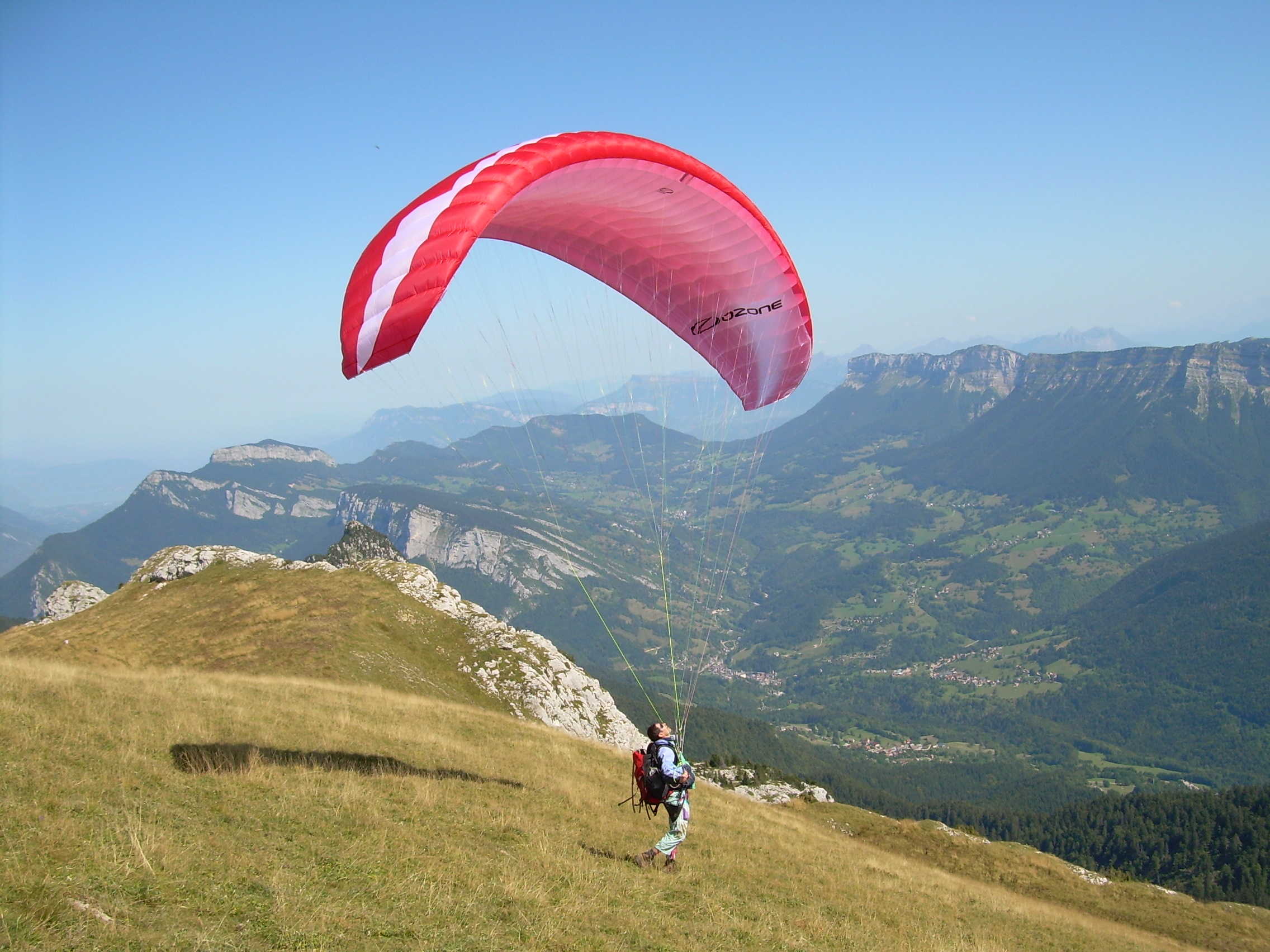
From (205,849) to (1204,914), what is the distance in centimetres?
2757

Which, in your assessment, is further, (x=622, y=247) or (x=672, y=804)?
(x=622, y=247)

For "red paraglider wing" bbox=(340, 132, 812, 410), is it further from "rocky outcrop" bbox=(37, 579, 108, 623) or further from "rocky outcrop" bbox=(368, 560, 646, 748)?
"rocky outcrop" bbox=(37, 579, 108, 623)

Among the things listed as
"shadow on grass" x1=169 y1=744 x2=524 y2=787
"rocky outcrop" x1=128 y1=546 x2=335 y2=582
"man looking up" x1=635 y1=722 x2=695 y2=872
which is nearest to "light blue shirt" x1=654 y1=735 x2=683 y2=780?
"man looking up" x1=635 y1=722 x2=695 y2=872

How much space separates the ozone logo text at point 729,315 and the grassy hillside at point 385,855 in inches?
450

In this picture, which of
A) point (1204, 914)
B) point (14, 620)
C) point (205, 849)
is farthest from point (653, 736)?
point (14, 620)

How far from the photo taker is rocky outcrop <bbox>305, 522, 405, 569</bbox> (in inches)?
3228

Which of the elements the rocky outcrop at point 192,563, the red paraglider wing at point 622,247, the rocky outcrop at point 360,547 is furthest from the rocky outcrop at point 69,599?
the red paraglider wing at point 622,247

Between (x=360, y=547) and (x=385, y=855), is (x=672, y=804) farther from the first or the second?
(x=360, y=547)

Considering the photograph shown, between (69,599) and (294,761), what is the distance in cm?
5423

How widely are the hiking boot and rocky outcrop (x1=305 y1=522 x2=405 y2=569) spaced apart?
7265 cm

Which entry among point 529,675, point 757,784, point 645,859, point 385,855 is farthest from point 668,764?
point 757,784

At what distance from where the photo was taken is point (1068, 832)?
9888cm

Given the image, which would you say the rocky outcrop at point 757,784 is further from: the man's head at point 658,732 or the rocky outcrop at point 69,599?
the rocky outcrop at point 69,599

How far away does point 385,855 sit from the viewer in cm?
991
